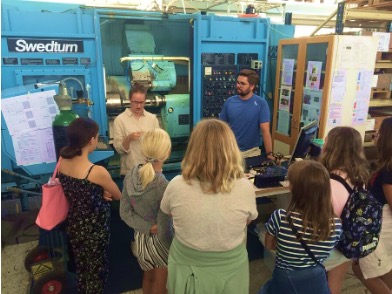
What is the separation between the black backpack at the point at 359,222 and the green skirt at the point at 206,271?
60cm

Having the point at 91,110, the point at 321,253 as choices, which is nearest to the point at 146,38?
the point at 91,110

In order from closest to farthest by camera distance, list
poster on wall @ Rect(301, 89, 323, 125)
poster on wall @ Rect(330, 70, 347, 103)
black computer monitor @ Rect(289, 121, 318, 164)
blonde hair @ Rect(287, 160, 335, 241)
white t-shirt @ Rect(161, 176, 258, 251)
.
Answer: white t-shirt @ Rect(161, 176, 258, 251) < blonde hair @ Rect(287, 160, 335, 241) < black computer monitor @ Rect(289, 121, 318, 164) < poster on wall @ Rect(330, 70, 347, 103) < poster on wall @ Rect(301, 89, 323, 125)

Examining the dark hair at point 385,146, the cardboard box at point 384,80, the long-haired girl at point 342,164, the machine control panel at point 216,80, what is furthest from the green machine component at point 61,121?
the cardboard box at point 384,80

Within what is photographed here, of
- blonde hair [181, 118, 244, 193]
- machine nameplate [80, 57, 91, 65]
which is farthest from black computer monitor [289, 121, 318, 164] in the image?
machine nameplate [80, 57, 91, 65]

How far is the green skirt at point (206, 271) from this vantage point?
A: 4.57ft

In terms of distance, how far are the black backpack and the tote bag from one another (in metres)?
1.55

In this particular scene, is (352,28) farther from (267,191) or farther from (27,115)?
(27,115)

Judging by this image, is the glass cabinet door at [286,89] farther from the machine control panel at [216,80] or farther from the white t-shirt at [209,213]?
the white t-shirt at [209,213]

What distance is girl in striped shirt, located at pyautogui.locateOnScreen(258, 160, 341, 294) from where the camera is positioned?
1.43m

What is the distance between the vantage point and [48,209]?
6.11 feet

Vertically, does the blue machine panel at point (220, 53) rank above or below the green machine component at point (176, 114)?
above

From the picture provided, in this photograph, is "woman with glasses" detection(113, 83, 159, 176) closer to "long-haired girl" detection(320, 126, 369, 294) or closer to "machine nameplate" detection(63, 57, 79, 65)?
"machine nameplate" detection(63, 57, 79, 65)

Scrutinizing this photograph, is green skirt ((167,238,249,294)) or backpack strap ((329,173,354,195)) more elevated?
backpack strap ((329,173,354,195))

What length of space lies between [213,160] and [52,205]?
3.61 feet
